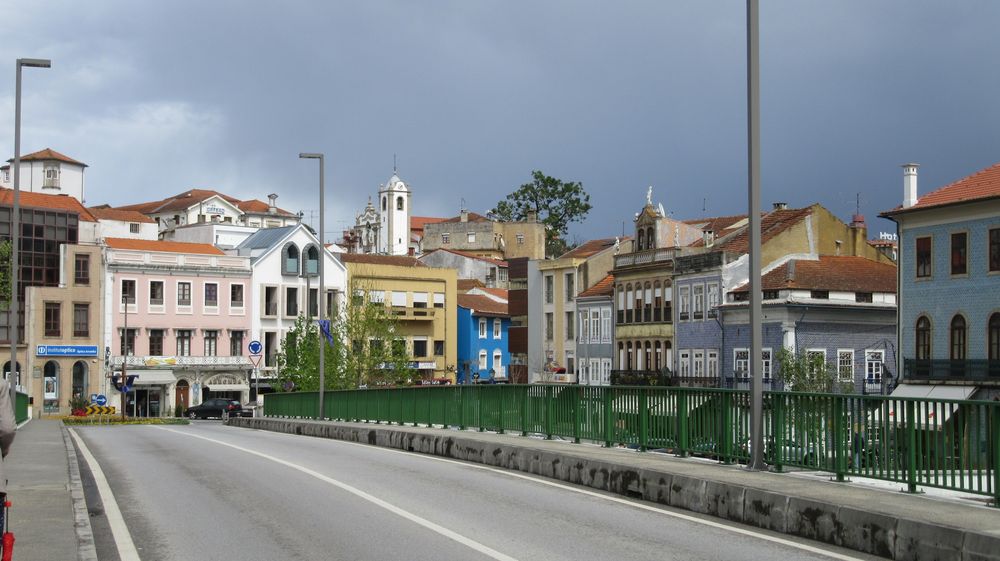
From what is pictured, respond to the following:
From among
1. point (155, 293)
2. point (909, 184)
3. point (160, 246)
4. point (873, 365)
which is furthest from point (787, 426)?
point (160, 246)

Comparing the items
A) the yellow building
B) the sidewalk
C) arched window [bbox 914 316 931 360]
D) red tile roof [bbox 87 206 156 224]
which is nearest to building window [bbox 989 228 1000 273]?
arched window [bbox 914 316 931 360]

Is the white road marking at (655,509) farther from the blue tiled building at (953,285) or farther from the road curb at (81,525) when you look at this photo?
the blue tiled building at (953,285)

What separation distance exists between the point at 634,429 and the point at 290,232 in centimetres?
7727

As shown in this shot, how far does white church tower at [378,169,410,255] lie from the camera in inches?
7569

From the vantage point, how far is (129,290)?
85188mm

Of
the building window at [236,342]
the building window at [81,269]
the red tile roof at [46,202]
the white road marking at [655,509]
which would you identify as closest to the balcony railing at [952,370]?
the white road marking at [655,509]

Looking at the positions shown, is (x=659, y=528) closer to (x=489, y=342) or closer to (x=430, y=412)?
(x=430, y=412)

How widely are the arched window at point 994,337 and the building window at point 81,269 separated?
57.1 metres

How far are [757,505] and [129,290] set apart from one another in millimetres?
76914

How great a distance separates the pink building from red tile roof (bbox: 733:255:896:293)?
3799 centimetres

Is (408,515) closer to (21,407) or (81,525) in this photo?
(81,525)

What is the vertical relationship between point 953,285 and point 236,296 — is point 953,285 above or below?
below

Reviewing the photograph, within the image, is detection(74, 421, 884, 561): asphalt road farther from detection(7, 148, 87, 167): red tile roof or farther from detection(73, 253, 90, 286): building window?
detection(7, 148, 87, 167): red tile roof

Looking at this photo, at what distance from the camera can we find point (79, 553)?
1052 centimetres
